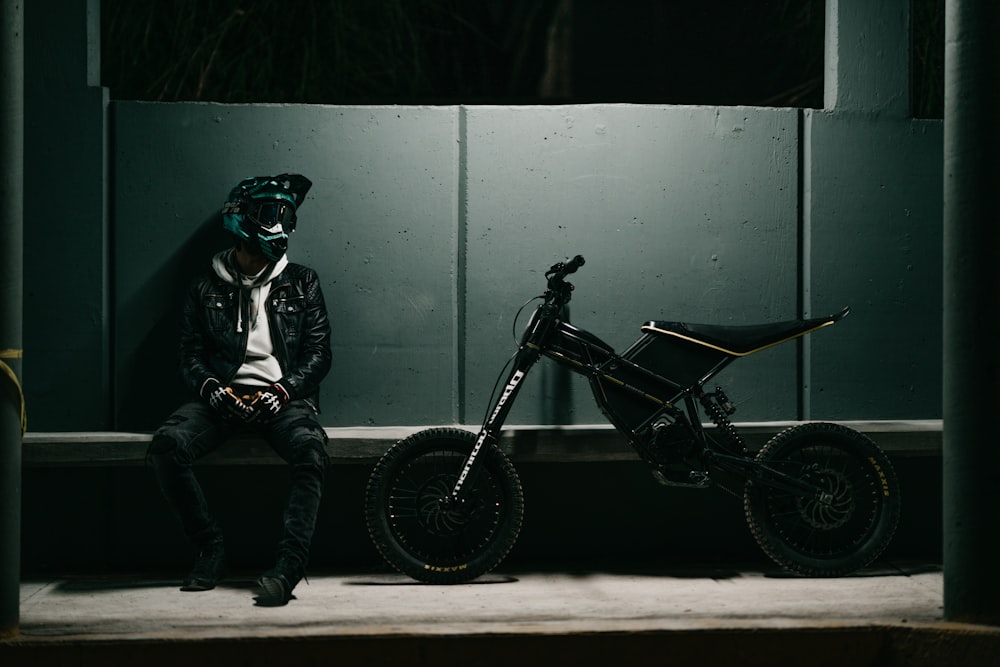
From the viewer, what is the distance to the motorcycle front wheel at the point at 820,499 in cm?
681

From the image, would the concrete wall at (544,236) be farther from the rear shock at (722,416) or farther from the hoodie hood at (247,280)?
the rear shock at (722,416)

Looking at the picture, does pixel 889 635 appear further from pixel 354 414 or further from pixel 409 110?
pixel 409 110

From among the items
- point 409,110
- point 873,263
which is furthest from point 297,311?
point 873,263

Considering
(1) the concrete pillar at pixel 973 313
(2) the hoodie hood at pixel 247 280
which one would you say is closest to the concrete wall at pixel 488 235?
(2) the hoodie hood at pixel 247 280

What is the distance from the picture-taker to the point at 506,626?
5656mm

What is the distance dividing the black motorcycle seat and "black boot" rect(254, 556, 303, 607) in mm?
2166

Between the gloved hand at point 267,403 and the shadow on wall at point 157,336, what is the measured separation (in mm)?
759

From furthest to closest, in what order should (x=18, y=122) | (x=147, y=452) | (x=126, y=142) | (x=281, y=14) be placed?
(x=281, y=14) < (x=126, y=142) < (x=147, y=452) < (x=18, y=122)

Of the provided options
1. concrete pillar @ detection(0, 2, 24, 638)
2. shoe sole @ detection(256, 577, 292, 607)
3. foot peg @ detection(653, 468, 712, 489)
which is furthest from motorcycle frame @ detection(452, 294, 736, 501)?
concrete pillar @ detection(0, 2, 24, 638)

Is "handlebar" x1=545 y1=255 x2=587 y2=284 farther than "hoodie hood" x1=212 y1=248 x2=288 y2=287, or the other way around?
"hoodie hood" x1=212 y1=248 x2=288 y2=287

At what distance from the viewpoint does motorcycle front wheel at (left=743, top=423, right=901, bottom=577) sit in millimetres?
6809

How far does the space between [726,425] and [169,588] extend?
2978 millimetres

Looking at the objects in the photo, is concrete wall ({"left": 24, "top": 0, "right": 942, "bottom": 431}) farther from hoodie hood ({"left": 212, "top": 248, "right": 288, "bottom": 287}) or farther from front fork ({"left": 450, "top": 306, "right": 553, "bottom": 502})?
front fork ({"left": 450, "top": 306, "right": 553, "bottom": 502})

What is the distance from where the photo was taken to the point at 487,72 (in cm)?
999
